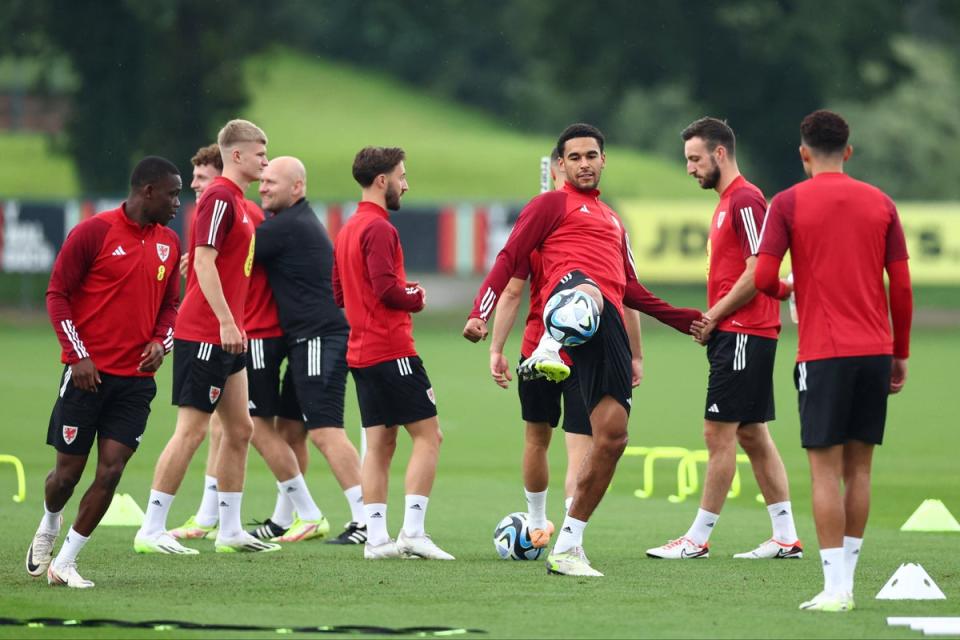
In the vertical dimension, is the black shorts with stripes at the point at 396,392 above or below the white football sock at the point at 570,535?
above

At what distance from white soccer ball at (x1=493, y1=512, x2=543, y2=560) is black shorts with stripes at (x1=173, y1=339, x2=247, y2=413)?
76.8 inches

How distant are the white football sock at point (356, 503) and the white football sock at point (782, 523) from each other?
2699mm

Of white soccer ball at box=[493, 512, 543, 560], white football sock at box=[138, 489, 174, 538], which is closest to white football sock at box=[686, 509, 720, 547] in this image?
white soccer ball at box=[493, 512, 543, 560]

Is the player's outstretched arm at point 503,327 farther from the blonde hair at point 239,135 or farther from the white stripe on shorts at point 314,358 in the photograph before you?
the blonde hair at point 239,135

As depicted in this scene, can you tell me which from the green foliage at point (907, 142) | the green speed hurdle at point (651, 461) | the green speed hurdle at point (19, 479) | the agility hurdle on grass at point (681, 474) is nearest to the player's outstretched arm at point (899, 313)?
the agility hurdle on grass at point (681, 474)

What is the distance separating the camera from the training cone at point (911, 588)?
8922mm

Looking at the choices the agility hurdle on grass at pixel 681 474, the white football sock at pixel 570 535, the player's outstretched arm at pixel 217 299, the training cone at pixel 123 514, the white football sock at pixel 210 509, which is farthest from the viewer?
the agility hurdle on grass at pixel 681 474

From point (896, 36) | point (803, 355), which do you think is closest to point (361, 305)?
point (803, 355)

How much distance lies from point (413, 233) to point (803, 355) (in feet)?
108

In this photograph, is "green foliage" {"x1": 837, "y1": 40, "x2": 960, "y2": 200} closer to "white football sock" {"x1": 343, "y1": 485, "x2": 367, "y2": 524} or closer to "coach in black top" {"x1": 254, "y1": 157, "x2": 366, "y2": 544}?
"coach in black top" {"x1": 254, "y1": 157, "x2": 366, "y2": 544}

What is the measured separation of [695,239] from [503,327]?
101 feet

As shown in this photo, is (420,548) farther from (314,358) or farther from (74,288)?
(74,288)

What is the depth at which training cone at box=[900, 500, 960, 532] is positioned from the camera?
40.2 feet

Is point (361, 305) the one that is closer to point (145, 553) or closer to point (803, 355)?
point (145, 553)
